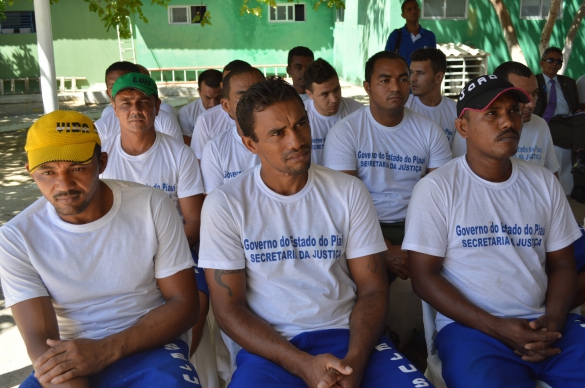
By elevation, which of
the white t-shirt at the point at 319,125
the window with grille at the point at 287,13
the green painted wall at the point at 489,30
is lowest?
the white t-shirt at the point at 319,125

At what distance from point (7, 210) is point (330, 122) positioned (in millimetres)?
4199

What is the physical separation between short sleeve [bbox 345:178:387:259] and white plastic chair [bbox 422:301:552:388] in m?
0.49

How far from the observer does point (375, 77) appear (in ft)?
13.8

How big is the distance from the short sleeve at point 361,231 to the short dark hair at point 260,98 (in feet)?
1.66

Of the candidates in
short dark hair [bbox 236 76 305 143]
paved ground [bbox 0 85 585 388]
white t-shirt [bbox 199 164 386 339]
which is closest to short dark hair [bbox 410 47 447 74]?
paved ground [bbox 0 85 585 388]

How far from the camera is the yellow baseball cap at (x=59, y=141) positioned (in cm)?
229

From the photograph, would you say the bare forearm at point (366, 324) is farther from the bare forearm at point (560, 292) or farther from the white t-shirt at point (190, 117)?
the white t-shirt at point (190, 117)

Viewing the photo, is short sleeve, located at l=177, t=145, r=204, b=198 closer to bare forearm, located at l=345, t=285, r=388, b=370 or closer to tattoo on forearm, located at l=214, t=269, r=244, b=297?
tattoo on forearm, located at l=214, t=269, r=244, b=297

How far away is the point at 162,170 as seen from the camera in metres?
3.70

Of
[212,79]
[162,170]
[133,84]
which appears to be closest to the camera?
[162,170]

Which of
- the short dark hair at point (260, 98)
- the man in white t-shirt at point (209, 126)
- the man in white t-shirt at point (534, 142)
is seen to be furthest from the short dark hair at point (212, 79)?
the short dark hair at point (260, 98)

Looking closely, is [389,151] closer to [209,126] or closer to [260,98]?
[260,98]

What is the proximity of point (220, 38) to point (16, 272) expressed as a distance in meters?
17.9

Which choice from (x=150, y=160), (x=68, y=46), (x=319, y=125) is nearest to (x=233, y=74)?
(x=319, y=125)
